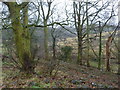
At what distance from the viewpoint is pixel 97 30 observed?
1305 centimetres

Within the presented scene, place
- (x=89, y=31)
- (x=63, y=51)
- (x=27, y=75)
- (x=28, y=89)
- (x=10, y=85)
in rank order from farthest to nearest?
1. (x=63, y=51)
2. (x=89, y=31)
3. (x=27, y=75)
4. (x=10, y=85)
5. (x=28, y=89)

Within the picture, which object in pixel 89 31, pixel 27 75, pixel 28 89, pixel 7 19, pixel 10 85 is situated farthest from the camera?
pixel 89 31

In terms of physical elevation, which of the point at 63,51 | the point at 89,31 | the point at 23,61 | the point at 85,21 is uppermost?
the point at 85,21

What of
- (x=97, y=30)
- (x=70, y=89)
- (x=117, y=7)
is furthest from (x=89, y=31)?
Result: (x=70, y=89)

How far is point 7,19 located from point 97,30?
9.13 meters

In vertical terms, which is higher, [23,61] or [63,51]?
[23,61]

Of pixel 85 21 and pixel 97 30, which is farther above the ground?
pixel 85 21

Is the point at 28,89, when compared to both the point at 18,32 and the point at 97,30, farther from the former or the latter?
the point at 97,30

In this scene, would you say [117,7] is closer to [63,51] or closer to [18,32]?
[63,51]

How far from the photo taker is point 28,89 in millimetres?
4730

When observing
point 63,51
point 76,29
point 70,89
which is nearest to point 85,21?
point 76,29

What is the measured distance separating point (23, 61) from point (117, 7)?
10233 millimetres

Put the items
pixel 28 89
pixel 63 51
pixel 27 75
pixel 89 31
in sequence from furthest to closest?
pixel 63 51 → pixel 89 31 → pixel 27 75 → pixel 28 89

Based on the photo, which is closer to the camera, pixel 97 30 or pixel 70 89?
pixel 70 89
